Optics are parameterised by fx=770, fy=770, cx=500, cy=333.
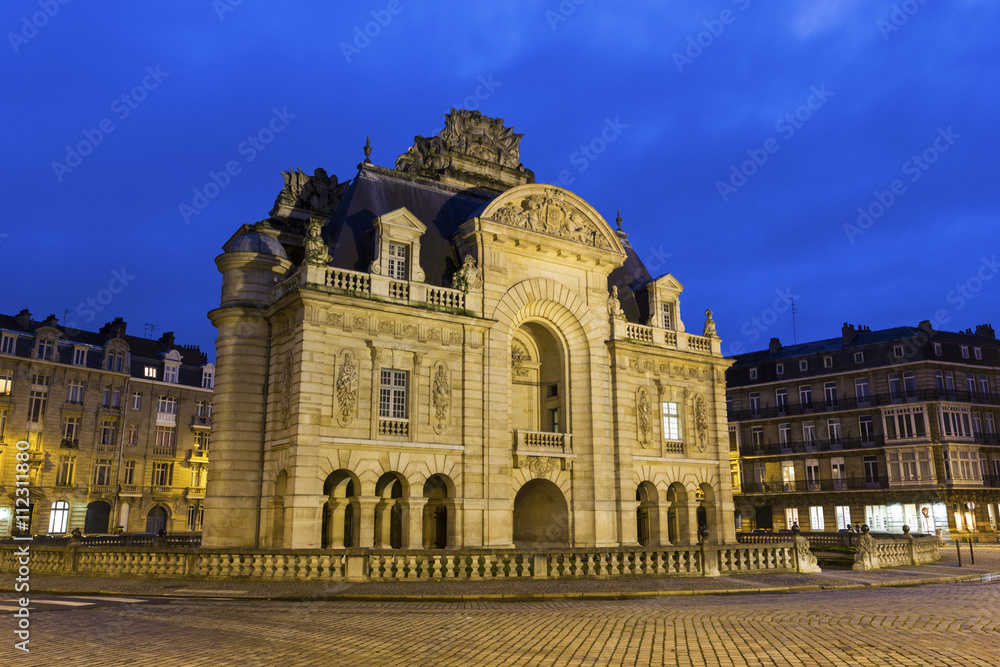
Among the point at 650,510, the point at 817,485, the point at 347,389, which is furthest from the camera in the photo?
the point at 817,485

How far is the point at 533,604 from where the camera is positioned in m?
16.6

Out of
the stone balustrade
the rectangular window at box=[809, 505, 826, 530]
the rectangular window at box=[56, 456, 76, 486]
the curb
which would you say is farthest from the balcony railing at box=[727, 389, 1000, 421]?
the rectangular window at box=[56, 456, 76, 486]

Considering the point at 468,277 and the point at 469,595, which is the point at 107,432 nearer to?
the point at 468,277

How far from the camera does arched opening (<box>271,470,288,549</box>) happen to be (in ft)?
89.6

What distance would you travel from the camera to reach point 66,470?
5275 cm

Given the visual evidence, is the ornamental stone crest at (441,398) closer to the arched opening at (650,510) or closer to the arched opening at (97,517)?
the arched opening at (650,510)

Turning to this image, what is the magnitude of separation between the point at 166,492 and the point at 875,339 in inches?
2198

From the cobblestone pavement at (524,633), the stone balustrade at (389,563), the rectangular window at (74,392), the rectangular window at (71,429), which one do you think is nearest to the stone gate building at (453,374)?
the stone balustrade at (389,563)

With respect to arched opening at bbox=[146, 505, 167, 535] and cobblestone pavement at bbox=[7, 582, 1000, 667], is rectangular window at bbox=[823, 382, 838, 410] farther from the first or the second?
arched opening at bbox=[146, 505, 167, 535]

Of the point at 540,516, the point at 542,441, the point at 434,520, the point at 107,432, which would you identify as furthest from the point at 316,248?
the point at 107,432

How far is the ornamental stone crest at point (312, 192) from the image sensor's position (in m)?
35.1

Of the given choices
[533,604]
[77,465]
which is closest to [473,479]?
[533,604]

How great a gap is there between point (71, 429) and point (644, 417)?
135ft

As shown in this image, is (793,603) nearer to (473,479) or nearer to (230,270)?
(473,479)
